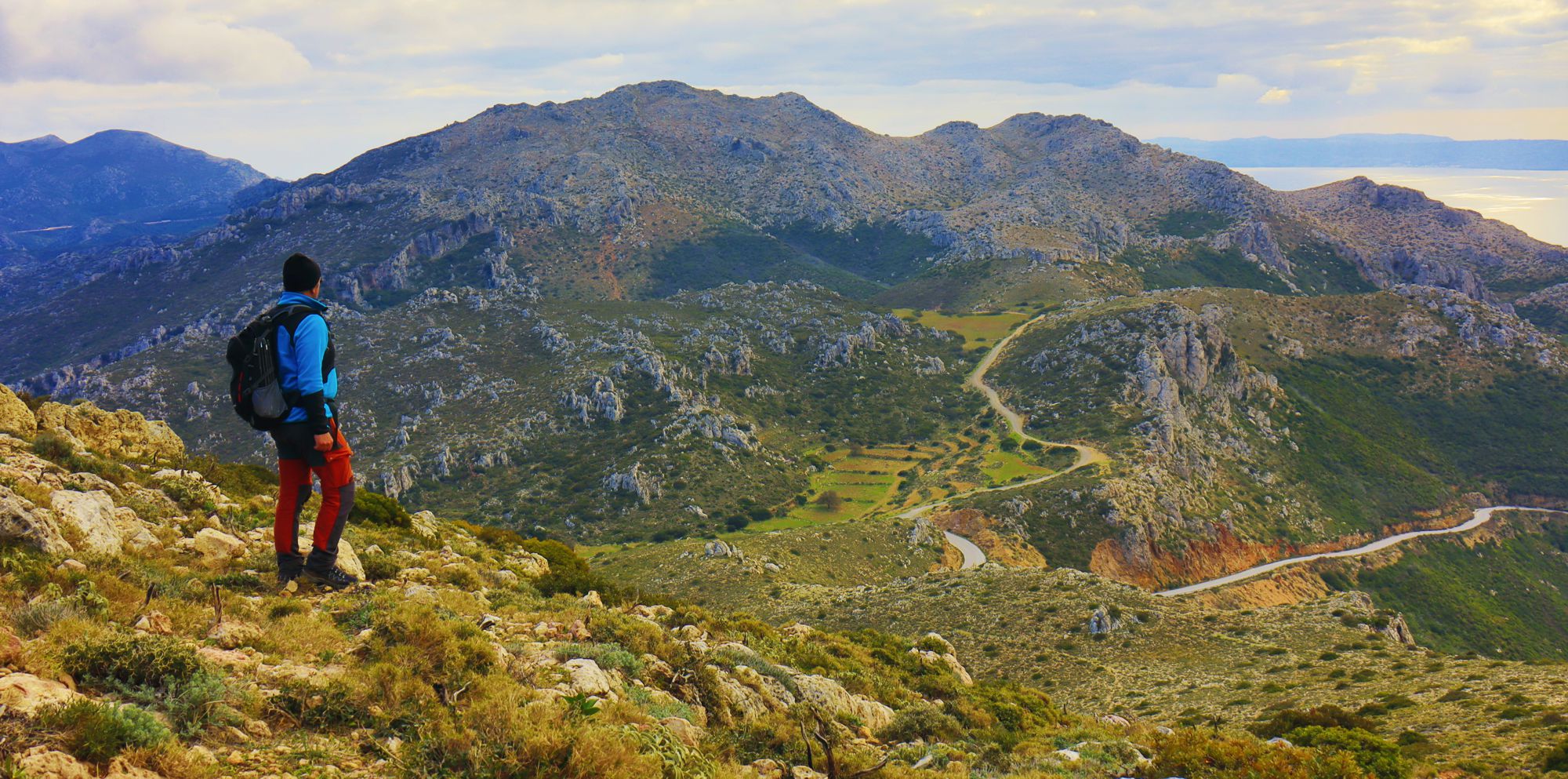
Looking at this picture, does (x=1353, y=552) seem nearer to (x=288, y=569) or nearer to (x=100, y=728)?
(x=288, y=569)

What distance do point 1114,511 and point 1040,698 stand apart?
5755 cm

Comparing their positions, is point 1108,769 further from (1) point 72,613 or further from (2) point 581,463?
(2) point 581,463

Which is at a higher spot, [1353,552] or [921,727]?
[921,727]

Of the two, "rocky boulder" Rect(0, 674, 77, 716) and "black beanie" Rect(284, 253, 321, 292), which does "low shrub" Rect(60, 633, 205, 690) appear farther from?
"black beanie" Rect(284, 253, 321, 292)

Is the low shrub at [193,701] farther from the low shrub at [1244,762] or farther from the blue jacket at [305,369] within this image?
the low shrub at [1244,762]

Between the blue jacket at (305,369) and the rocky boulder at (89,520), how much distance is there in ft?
14.1

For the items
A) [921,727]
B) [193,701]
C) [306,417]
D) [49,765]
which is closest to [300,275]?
[306,417]

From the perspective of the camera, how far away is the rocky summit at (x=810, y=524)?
27.2 feet

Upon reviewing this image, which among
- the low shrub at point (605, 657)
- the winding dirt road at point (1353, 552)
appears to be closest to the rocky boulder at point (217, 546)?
the low shrub at point (605, 657)

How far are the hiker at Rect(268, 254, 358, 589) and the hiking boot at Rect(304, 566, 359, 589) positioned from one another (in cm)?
44

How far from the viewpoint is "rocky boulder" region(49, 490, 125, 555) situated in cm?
1060

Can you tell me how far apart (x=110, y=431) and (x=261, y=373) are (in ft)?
48.2

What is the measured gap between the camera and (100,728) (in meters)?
5.61

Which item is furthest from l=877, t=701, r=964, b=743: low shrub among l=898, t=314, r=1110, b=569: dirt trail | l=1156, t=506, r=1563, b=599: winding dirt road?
l=1156, t=506, r=1563, b=599: winding dirt road
